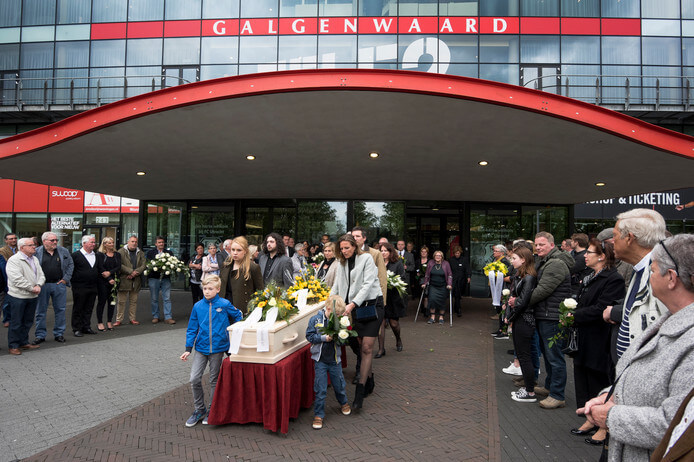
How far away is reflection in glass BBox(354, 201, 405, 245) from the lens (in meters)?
14.7

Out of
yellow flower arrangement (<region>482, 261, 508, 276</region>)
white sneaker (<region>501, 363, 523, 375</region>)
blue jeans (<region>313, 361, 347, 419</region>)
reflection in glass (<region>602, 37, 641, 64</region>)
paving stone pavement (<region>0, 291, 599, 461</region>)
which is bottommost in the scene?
paving stone pavement (<region>0, 291, 599, 461</region>)

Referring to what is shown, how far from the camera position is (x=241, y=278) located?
555 centimetres

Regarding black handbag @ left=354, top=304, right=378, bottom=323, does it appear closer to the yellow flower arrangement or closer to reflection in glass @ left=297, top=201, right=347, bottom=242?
the yellow flower arrangement

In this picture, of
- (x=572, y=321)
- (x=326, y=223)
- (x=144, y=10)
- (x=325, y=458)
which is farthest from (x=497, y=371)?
(x=144, y=10)

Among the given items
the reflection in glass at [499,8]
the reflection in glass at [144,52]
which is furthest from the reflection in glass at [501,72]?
the reflection in glass at [144,52]

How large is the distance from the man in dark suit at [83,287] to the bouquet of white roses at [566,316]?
340 inches

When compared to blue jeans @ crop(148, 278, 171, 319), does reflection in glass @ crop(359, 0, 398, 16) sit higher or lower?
higher

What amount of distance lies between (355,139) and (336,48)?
478 inches

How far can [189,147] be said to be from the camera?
8.19 m

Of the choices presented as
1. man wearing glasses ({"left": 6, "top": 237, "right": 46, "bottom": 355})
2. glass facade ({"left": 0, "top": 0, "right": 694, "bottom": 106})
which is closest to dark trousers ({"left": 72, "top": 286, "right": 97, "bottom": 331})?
man wearing glasses ({"left": 6, "top": 237, "right": 46, "bottom": 355})

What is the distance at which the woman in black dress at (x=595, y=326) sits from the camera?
380cm

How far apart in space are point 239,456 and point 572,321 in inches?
141

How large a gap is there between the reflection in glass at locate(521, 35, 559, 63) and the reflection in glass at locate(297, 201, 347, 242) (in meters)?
11.0

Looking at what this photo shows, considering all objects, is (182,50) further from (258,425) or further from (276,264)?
(258,425)
